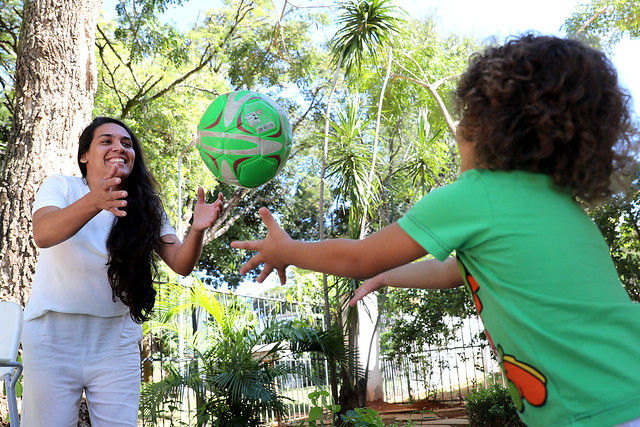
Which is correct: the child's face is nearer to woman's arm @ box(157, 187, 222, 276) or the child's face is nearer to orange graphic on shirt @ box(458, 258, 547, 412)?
orange graphic on shirt @ box(458, 258, 547, 412)

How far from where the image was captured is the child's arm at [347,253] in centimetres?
126

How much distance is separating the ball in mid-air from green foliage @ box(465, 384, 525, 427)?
4.44 meters

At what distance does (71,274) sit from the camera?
2246mm

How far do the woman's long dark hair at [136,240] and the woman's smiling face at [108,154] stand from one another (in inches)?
1.7

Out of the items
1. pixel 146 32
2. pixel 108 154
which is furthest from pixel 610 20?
pixel 108 154

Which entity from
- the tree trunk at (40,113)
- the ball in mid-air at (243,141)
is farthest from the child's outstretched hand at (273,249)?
the tree trunk at (40,113)

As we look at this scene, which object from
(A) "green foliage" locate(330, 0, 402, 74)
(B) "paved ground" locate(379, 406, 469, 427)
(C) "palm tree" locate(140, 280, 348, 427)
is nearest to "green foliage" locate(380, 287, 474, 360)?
(B) "paved ground" locate(379, 406, 469, 427)

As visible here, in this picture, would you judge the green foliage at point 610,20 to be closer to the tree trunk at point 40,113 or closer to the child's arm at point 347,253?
the tree trunk at point 40,113

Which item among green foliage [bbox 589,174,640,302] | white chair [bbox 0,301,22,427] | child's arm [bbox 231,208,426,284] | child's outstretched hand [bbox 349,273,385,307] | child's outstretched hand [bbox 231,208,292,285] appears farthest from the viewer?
green foliage [bbox 589,174,640,302]

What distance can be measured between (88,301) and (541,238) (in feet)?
5.66

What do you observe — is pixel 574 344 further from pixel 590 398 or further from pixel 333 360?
pixel 333 360

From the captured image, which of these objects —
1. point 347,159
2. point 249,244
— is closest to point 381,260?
point 249,244

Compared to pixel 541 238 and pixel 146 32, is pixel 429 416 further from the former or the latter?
pixel 146 32

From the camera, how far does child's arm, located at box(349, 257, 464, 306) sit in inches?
67.6
